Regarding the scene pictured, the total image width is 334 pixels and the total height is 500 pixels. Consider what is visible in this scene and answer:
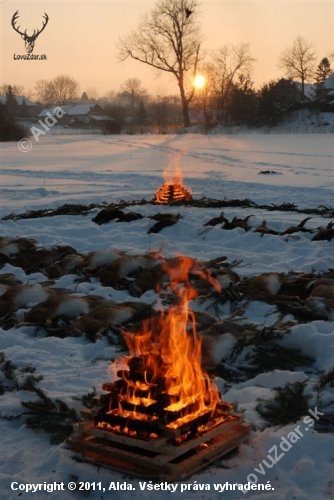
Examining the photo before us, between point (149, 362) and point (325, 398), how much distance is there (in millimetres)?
1557

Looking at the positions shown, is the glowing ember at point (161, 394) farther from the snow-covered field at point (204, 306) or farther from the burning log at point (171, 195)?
the burning log at point (171, 195)

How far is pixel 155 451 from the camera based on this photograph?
3762mm

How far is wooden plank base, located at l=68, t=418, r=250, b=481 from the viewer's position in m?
3.71

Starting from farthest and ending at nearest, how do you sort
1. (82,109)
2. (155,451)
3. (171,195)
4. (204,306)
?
1. (82,109)
2. (171,195)
3. (204,306)
4. (155,451)

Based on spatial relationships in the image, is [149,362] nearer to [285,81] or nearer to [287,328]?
A: [287,328]

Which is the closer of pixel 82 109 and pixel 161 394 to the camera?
pixel 161 394

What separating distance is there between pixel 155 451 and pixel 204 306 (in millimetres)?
3575

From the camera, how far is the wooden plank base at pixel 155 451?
371cm

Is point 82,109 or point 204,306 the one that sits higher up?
point 82,109

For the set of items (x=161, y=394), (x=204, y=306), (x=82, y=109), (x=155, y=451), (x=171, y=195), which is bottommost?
(x=204, y=306)

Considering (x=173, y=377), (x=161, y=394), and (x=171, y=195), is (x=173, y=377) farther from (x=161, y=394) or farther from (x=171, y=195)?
(x=171, y=195)

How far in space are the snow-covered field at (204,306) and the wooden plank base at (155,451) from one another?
0.07 m

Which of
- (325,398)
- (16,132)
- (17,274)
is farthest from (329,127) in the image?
(325,398)

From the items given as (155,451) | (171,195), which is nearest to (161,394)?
(155,451)
